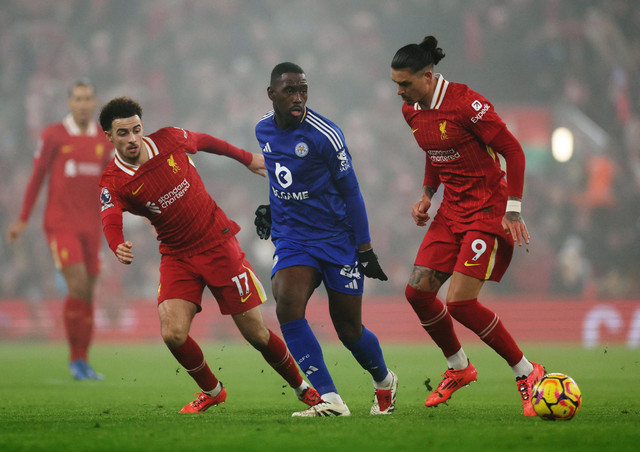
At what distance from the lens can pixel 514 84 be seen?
20.6 metres

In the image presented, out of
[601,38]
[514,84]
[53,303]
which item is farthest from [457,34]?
[53,303]

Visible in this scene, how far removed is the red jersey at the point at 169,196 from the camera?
18.8 feet

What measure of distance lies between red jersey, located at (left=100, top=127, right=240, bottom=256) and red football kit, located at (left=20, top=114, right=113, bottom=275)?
4180 mm

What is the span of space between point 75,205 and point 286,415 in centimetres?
521

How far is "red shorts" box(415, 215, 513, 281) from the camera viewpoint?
18.6 ft

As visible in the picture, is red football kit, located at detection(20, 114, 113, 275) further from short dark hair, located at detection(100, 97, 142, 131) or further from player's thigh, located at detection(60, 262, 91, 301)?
short dark hair, located at detection(100, 97, 142, 131)

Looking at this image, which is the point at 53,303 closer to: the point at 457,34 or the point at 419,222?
the point at 457,34

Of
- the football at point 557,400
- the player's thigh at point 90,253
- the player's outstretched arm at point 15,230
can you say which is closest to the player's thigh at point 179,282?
the football at point 557,400

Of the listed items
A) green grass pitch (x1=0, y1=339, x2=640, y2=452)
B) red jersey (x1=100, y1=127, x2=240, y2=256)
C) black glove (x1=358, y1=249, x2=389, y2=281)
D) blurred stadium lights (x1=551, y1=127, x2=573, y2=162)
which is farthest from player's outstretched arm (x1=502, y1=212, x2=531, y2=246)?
blurred stadium lights (x1=551, y1=127, x2=573, y2=162)

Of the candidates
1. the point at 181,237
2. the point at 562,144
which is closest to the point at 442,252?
the point at 181,237

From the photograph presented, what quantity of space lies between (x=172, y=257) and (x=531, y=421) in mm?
2663

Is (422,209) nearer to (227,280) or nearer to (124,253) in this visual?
(227,280)

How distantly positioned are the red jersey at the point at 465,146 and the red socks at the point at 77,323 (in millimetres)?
5349

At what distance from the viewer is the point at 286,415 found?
226 inches
